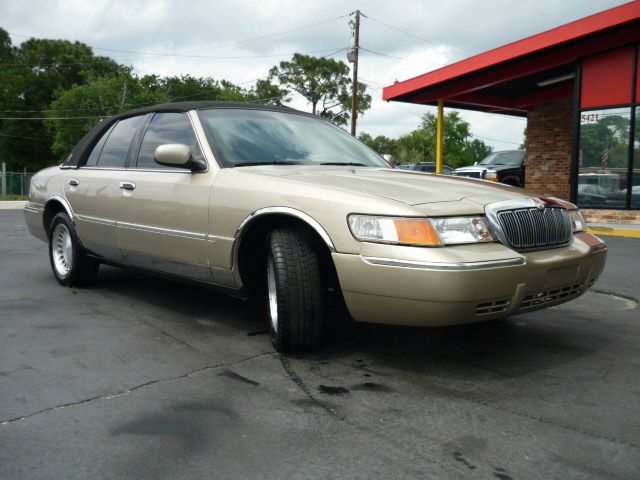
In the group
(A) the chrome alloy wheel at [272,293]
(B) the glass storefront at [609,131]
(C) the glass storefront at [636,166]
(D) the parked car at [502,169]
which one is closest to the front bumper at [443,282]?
(A) the chrome alloy wheel at [272,293]

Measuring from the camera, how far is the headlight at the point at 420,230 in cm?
304

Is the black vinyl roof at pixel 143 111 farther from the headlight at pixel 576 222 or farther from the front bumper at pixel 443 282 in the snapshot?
the headlight at pixel 576 222

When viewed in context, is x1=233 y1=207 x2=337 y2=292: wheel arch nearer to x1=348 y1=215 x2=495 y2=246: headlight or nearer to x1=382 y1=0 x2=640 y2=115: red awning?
x1=348 y1=215 x2=495 y2=246: headlight

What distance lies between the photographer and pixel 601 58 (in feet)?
42.0

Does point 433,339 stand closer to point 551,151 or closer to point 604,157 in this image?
point 604,157

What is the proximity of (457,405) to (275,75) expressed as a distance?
5829 centimetres

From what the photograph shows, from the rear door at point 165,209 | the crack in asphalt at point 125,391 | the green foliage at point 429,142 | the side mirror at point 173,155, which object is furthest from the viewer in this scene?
the green foliage at point 429,142

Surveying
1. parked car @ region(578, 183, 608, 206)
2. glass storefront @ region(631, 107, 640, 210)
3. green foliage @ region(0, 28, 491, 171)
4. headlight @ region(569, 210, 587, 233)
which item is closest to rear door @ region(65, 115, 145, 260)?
headlight @ region(569, 210, 587, 233)

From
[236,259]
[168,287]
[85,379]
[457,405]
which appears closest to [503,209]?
[457,405]

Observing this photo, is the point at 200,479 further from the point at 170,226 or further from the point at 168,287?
the point at 168,287

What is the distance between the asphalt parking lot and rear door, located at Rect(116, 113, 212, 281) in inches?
18.1

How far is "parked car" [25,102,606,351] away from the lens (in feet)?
10.1

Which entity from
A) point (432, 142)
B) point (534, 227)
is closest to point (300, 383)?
point (534, 227)

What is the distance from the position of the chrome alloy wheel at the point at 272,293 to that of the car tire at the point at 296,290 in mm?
65
